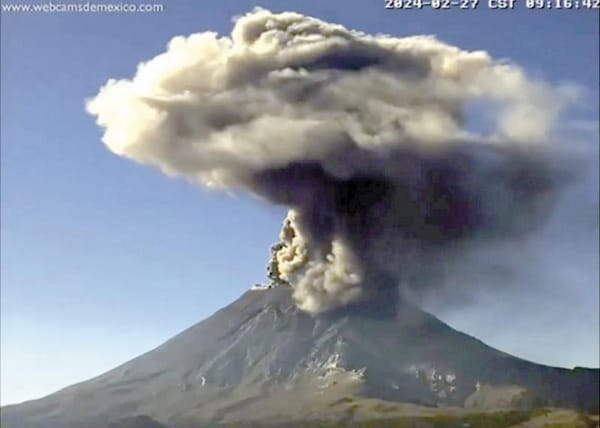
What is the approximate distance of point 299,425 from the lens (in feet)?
35.0

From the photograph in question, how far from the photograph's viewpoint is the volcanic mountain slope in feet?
35.2

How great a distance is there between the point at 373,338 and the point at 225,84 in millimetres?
4595

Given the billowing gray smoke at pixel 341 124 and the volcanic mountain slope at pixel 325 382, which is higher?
the billowing gray smoke at pixel 341 124

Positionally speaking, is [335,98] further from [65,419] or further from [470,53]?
[65,419]

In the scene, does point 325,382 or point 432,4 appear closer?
point 432,4

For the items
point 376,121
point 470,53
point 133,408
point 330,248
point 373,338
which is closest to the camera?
point 470,53

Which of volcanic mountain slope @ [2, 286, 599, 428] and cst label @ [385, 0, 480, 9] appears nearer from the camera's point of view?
cst label @ [385, 0, 480, 9]

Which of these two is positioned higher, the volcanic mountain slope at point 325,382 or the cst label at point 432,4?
the cst label at point 432,4

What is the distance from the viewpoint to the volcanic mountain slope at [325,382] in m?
10.7

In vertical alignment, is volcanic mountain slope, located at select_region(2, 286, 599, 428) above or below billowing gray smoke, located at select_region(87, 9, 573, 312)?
below

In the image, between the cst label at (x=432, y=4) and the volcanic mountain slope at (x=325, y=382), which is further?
the volcanic mountain slope at (x=325, y=382)

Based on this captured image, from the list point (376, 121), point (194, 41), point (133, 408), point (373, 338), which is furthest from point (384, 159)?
point (133, 408)

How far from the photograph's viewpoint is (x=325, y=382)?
12.5m

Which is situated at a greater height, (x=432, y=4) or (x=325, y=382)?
(x=432, y=4)
